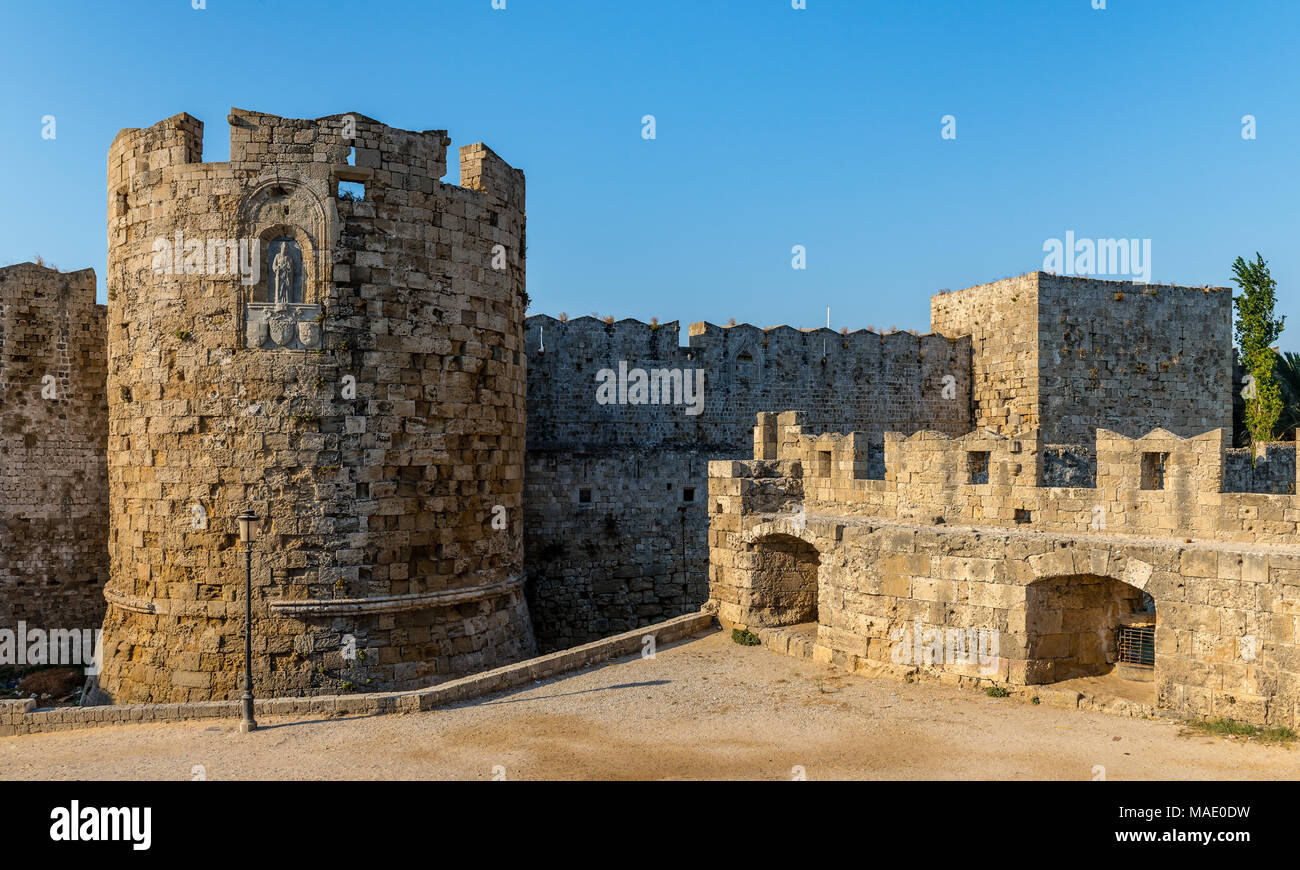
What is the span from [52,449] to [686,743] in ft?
48.1

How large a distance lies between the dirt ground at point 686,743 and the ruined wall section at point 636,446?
8352 millimetres

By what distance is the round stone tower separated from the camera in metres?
11.6

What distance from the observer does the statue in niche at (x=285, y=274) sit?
11.7 meters

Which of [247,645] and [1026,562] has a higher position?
[1026,562]

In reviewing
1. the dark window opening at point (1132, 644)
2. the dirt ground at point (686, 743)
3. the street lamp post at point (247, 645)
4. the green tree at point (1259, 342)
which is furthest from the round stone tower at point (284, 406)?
the green tree at point (1259, 342)

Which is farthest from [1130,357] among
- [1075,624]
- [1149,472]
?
[1075,624]

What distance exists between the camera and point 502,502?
43.9 feet

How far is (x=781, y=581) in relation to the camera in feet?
42.9

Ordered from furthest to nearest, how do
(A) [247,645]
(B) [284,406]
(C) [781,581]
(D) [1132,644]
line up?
(C) [781,581] → (B) [284,406] → (D) [1132,644] → (A) [247,645]

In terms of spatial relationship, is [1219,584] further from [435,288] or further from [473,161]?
[473,161]

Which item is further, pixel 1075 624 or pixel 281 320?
pixel 281 320

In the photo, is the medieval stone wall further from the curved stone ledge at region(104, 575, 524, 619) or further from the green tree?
the curved stone ledge at region(104, 575, 524, 619)

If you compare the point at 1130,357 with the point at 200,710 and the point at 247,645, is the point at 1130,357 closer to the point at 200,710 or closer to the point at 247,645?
the point at 247,645
